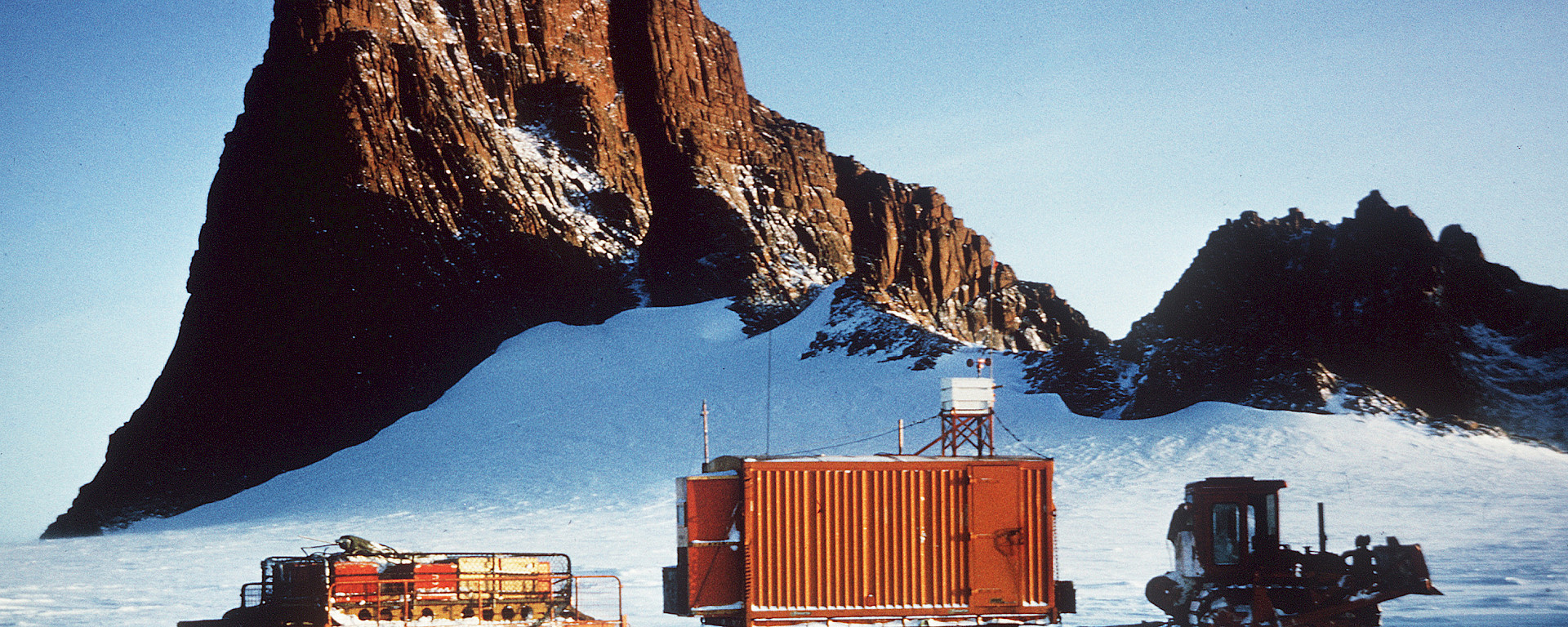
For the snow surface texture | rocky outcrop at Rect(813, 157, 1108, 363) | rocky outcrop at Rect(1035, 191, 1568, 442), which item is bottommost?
the snow surface texture

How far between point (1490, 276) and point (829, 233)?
4685cm

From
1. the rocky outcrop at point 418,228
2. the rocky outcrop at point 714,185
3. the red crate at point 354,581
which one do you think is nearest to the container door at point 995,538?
the red crate at point 354,581

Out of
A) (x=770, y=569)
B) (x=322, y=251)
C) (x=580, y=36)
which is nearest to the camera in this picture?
(x=770, y=569)

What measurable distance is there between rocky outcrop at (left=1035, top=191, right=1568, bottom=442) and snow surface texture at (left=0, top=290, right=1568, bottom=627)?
6233 mm

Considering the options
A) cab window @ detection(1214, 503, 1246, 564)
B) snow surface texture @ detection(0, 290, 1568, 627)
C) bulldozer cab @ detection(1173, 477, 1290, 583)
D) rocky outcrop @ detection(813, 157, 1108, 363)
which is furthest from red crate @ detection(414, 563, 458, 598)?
rocky outcrop @ detection(813, 157, 1108, 363)

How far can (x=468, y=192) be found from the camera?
7700 centimetres

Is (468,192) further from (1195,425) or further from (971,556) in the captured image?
(971,556)

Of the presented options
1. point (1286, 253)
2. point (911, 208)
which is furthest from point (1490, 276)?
point (911, 208)

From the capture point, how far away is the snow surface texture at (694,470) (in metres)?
28.7

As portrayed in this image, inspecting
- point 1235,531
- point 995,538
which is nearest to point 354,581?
point 995,538

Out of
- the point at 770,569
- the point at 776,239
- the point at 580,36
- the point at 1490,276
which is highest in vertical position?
the point at 580,36

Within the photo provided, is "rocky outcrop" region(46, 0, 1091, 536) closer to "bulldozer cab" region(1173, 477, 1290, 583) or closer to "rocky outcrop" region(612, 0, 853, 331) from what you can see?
"rocky outcrop" region(612, 0, 853, 331)

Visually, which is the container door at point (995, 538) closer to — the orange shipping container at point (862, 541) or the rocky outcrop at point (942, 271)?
the orange shipping container at point (862, 541)

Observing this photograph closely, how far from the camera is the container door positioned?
58.7 feet
